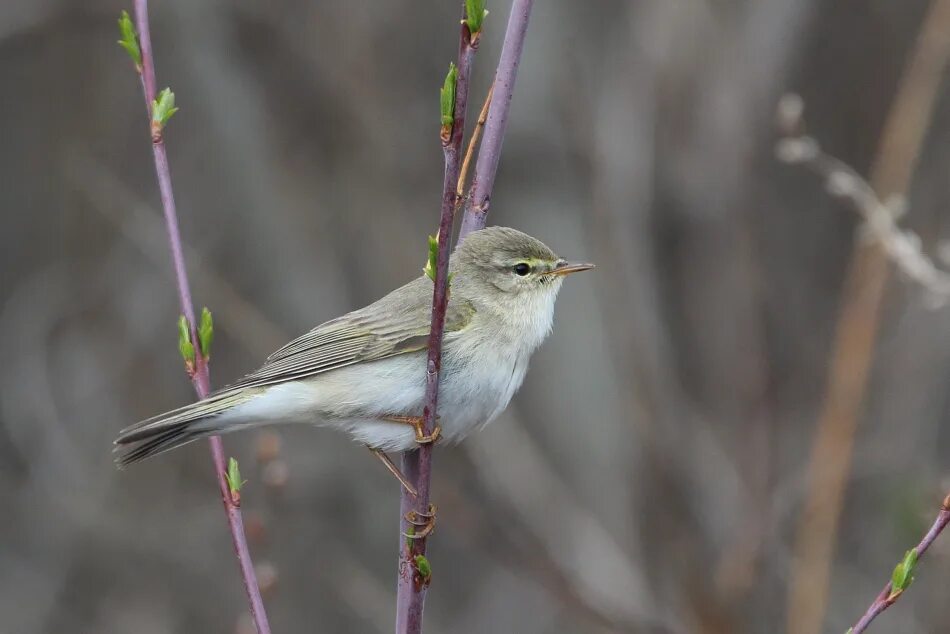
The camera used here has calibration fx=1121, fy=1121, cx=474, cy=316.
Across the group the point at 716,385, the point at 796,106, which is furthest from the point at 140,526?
the point at 796,106

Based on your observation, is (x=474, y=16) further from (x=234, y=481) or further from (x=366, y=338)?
(x=366, y=338)

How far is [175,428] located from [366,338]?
2.69 feet

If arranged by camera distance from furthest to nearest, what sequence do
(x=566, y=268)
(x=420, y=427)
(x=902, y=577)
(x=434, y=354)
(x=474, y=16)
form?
(x=566, y=268) → (x=420, y=427) → (x=434, y=354) → (x=902, y=577) → (x=474, y=16)

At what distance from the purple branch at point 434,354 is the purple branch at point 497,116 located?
391mm

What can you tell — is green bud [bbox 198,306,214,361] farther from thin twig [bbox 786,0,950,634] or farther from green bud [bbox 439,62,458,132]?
thin twig [bbox 786,0,950,634]

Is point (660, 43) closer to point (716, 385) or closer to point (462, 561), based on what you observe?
point (716, 385)

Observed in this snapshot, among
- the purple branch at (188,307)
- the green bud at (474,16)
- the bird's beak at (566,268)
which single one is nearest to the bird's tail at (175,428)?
the purple branch at (188,307)

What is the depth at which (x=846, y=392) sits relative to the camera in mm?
5117

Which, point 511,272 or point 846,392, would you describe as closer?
point 511,272

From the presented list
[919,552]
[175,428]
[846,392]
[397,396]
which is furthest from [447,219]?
[846,392]

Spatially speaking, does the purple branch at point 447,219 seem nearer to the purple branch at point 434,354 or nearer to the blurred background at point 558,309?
the purple branch at point 434,354

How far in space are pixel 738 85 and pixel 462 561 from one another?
4851mm

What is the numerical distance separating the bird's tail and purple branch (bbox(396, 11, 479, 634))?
2.34 feet

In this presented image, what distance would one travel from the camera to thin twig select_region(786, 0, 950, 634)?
5.03 m
